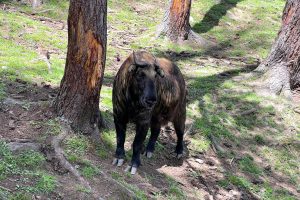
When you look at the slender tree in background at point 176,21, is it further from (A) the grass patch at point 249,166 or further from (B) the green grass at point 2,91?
(B) the green grass at point 2,91

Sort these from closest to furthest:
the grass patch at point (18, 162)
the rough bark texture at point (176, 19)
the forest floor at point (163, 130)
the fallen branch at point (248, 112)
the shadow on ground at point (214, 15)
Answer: the grass patch at point (18, 162) < the forest floor at point (163, 130) < the fallen branch at point (248, 112) < the rough bark texture at point (176, 19) < the shadow on ground at point (214, 15)

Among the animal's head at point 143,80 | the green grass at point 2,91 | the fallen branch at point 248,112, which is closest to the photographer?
the animal's head at point 143,80

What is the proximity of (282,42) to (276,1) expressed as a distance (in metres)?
9.30

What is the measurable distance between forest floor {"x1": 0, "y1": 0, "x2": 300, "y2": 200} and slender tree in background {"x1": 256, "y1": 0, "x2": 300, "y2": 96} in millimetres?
387

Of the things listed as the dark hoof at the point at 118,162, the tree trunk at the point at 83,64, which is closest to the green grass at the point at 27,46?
the tree trunk at the point at 83,64

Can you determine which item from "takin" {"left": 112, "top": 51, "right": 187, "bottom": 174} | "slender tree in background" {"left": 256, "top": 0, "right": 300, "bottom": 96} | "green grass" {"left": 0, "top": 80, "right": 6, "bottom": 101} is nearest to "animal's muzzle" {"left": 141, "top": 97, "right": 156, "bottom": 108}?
"takin" {"left": 112, "top": 51, "right": 187, "bottom": 174}

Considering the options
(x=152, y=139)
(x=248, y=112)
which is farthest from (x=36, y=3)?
(x=152, y=139)

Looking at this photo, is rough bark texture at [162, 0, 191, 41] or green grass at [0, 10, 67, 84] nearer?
green grass at [0, 10, 67, 84]

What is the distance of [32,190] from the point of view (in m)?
4.75

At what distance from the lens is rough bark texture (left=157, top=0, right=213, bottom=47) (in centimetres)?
1241

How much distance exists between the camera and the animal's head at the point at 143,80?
5.56 m

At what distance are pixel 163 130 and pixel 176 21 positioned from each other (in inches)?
200

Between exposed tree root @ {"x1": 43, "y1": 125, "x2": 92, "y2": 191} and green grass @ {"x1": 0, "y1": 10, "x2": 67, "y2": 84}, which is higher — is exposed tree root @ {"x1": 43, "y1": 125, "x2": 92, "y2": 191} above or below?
below

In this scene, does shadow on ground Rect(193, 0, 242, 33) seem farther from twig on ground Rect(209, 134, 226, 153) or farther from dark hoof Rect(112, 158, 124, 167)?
dark hoof Rect(112, 158, 124, 167)
